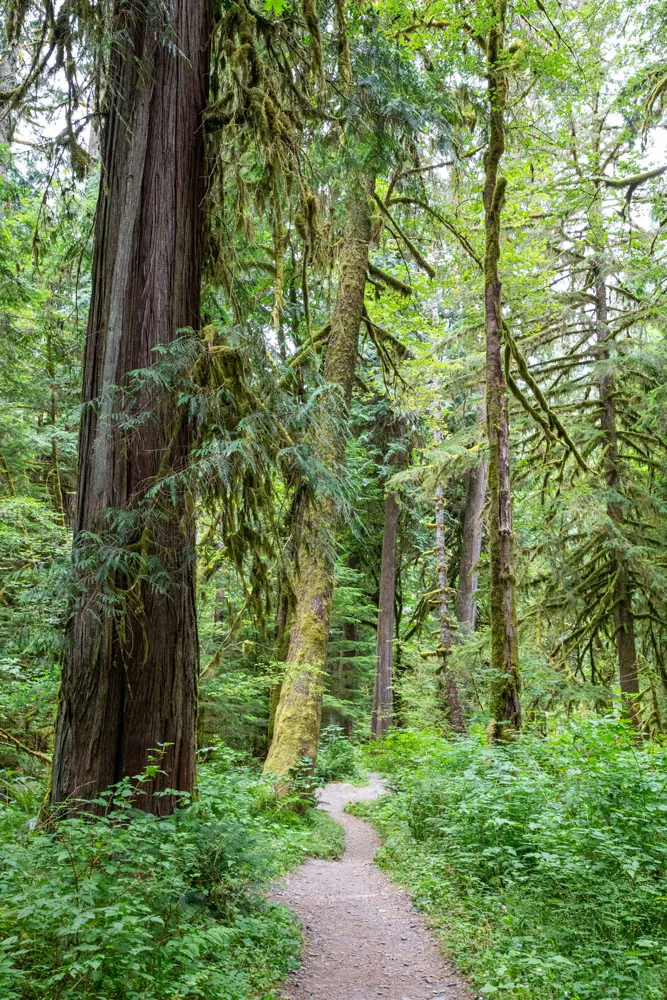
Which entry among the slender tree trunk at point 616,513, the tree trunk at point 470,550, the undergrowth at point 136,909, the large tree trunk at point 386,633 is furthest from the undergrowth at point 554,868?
the large tree trunk at point 386,633

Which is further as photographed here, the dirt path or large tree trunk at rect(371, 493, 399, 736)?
large tree trunk at rect(371, 493, 399, 736)

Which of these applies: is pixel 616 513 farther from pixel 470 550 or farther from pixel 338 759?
pixel 338 759

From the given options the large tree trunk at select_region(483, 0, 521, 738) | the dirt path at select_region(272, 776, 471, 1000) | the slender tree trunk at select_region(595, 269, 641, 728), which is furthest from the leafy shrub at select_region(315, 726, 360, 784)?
the dirt path at select_region(272, 776, 471, 1000)

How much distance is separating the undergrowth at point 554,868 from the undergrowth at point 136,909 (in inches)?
55.6

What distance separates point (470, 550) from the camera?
56.7 feet

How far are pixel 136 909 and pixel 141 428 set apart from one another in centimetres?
262

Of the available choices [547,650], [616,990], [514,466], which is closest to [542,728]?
[547,650]

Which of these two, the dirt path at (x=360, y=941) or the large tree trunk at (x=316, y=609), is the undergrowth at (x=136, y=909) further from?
the large tree trunk at (x=316, y=609)

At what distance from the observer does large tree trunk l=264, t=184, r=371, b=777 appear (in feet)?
26.5

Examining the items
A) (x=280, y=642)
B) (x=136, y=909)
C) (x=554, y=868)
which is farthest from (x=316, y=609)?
(x=136, y=909)

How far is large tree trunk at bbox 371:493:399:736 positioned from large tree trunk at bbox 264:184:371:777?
8.60 metres

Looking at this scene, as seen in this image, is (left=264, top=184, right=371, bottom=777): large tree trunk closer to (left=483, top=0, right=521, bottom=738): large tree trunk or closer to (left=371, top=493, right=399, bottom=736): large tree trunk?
(left=483, top=0, right=521, bottom=738): large tree trunk

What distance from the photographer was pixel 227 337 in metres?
4.22

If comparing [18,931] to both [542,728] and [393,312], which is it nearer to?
[542,728]
